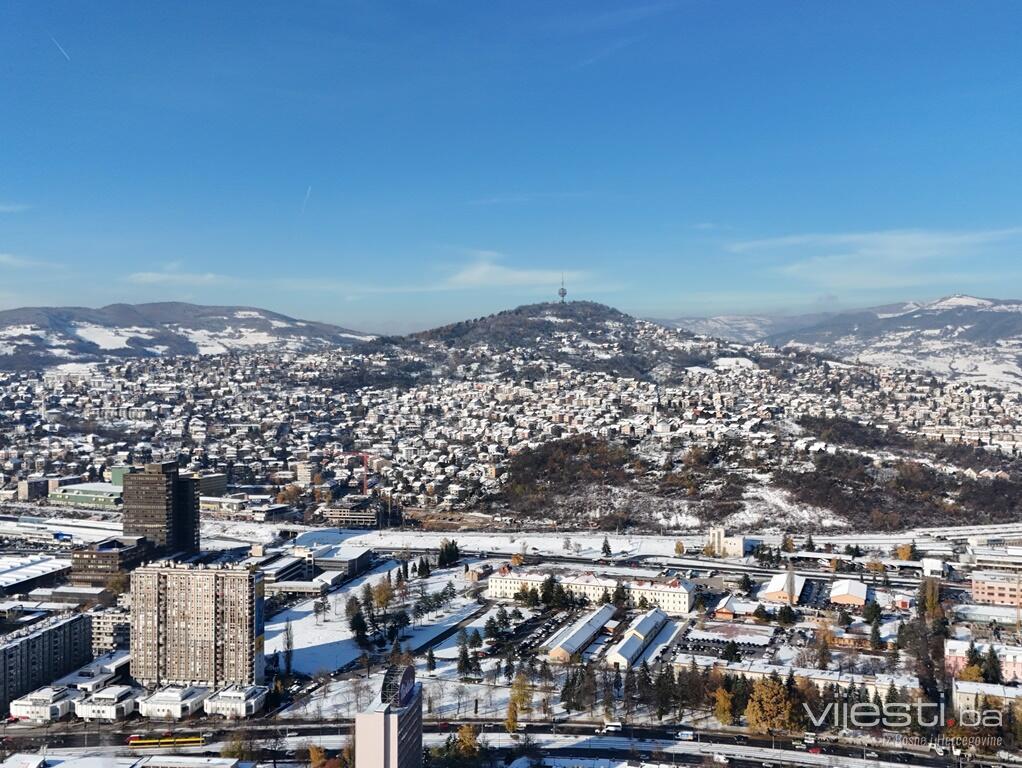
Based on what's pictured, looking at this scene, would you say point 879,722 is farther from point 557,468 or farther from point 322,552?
point 557,468

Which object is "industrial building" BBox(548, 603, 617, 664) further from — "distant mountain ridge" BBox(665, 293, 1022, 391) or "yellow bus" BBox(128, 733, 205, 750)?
"distant mountain ridge" BBox(665, 293, 1022, 391)

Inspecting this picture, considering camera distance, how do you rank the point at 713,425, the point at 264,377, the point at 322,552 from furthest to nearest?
1. the point at 264,377
2. the point at 713,425
3. the point at 322,552

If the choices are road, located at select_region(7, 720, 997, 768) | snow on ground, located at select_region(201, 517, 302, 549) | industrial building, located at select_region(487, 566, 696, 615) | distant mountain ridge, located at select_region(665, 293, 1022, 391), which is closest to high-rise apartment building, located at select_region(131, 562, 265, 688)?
road, located at select_region(7, 720, 997, 768)

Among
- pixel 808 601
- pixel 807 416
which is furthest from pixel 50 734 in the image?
pixel 807 416

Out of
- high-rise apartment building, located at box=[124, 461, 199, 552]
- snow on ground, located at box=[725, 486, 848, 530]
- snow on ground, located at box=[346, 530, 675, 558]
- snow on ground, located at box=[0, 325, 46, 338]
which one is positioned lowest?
snow on ground, located at box=[346, 530, 675, 558]

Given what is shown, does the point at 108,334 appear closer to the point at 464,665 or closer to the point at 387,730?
the point at 464,665

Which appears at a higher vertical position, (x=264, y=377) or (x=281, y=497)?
(x=264, y=377)

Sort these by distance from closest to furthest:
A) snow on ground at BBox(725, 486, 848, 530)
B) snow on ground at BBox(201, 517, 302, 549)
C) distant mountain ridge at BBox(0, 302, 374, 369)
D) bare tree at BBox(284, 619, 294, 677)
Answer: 1. bare tree at BBox(284, 619, 294, 677)
2. snow on ground at BBox(201, 517, 302, 549)
3. snow on ground at BBox(725, 486, 848, 530)
4. distant mountain ridge at BBox(0, 302, 374, 369)
